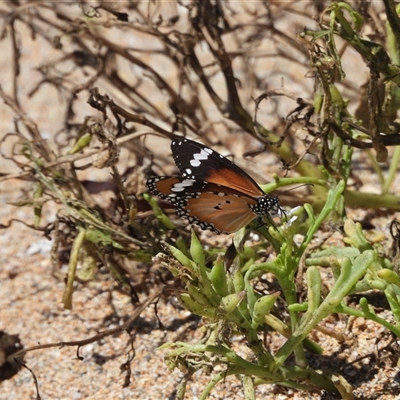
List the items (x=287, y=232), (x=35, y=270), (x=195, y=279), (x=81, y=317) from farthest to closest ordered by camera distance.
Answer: (x=35, y=270)
(x=81, y=317)
(x=287, y=232)
(x=195, y=279)

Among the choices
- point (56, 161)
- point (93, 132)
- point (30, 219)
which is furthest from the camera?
point (30, 219)

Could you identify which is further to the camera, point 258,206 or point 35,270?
point 35,270

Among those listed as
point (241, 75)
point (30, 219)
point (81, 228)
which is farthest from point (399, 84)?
point (241, 75)

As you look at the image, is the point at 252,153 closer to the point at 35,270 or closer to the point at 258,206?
the point at 258,206

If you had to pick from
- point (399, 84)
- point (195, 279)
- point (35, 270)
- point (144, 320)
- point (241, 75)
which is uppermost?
point (241, 75)

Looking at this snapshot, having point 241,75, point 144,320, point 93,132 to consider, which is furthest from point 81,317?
point 241,75

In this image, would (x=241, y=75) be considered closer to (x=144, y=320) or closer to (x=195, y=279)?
(x=144, y=320)

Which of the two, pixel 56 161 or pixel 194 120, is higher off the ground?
pixel 194 120
